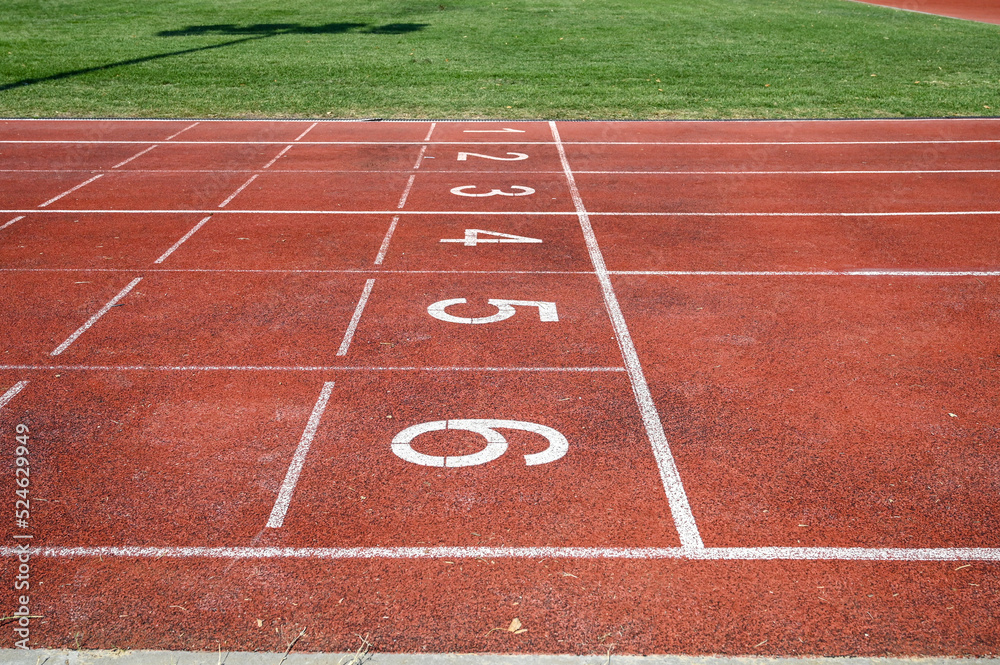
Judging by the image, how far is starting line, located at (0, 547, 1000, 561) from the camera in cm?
459

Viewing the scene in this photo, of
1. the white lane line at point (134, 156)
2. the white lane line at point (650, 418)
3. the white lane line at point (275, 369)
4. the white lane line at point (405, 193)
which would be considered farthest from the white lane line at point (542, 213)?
the white lane line at point (275, 369)

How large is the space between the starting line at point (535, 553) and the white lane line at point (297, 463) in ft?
1.01

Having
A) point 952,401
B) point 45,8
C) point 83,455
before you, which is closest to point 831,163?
point 952,401

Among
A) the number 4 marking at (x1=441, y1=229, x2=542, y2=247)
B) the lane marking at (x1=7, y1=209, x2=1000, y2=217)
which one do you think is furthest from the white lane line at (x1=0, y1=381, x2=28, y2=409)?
the lane marking at (x1=7, y1=209, x2=1000, y2=217)

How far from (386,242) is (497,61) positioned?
15.4 meters

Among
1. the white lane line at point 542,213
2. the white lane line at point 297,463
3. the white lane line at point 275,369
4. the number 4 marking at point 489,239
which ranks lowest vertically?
the white lane line at point 297,463

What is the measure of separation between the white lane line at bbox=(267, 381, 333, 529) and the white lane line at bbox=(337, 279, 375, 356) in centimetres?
63

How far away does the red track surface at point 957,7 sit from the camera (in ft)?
109

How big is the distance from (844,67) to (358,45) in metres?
14.1

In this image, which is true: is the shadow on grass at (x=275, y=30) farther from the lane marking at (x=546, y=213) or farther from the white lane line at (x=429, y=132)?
the lane marking at (x=546, y=213)

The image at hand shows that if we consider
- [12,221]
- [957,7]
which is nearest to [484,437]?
[12,221]

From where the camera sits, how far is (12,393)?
635 centimetres

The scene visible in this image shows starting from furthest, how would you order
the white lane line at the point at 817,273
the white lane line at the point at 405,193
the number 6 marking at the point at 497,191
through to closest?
the number 6 marking at the point at 497,191, the white lane line at the point at 405,193, the white lane line at the point at 817,273

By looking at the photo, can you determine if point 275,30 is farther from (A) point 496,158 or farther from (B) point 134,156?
(A) point 496,158
